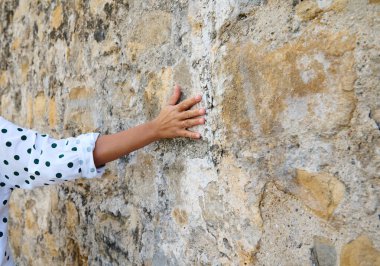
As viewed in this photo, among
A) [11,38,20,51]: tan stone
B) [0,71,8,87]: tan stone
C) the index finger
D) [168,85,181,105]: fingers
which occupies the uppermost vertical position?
[11,38,20,51]: tan stone

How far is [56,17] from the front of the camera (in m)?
1.94

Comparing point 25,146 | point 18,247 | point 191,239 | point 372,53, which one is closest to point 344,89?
point 372,53

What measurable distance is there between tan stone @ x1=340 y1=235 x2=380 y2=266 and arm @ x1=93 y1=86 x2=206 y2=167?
0.49m

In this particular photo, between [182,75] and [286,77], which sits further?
[182,75]

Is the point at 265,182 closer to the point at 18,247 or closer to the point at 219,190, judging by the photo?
the point at 219,190

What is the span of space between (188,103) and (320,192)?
0.44m

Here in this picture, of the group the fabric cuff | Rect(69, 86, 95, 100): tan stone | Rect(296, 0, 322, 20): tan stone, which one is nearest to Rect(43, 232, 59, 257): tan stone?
Rect(69, 86, 95, 100): tan stone

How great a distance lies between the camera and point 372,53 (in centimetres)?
81

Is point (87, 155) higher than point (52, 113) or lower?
lower

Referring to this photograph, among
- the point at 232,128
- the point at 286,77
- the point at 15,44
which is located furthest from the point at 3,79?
the point at 286,77

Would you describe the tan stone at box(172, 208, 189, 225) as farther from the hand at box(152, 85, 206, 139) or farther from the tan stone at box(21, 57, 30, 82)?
the tan stone at box(21, 57, 30, 82)

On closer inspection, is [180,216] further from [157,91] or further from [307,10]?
[307,10]

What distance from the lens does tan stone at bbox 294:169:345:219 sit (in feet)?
2.88

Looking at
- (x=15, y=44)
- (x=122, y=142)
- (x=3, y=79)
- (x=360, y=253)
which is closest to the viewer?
(x=360, y=253)
